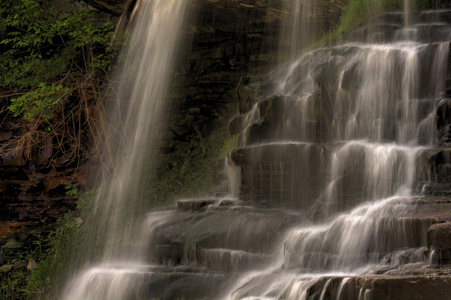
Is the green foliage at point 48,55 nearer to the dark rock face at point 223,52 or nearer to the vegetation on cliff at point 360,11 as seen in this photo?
the dark rock face at point 223,52

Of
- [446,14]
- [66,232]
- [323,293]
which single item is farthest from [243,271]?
[446,14]

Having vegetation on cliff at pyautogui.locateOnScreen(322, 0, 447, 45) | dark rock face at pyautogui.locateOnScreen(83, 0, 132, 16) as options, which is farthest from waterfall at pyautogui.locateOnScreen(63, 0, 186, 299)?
vegetation on cliff at pyautogui.locateOnScreen(322, 0, 447, 45)

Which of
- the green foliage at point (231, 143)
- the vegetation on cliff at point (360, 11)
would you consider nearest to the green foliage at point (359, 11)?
the vegetation on cliff at point (360, 11)

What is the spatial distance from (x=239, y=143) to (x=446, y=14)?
Answer: 5008 millimetres

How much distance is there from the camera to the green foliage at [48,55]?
12562 millimetres

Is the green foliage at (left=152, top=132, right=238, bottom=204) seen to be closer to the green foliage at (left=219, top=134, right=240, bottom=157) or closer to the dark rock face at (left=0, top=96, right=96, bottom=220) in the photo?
the green foliage at (left=219, top=134, right=240, bottom=157)

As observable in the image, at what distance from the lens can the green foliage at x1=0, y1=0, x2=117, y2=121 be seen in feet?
41.2

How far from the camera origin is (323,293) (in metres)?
5.36

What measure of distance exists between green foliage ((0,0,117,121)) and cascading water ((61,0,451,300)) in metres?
4.16

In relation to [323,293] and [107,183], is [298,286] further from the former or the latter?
[107,183]

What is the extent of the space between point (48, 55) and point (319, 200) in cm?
929

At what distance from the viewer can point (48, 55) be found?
1455 centimetres

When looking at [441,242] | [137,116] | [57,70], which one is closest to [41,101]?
[57,70]

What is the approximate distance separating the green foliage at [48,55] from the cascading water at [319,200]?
13.7 ft
